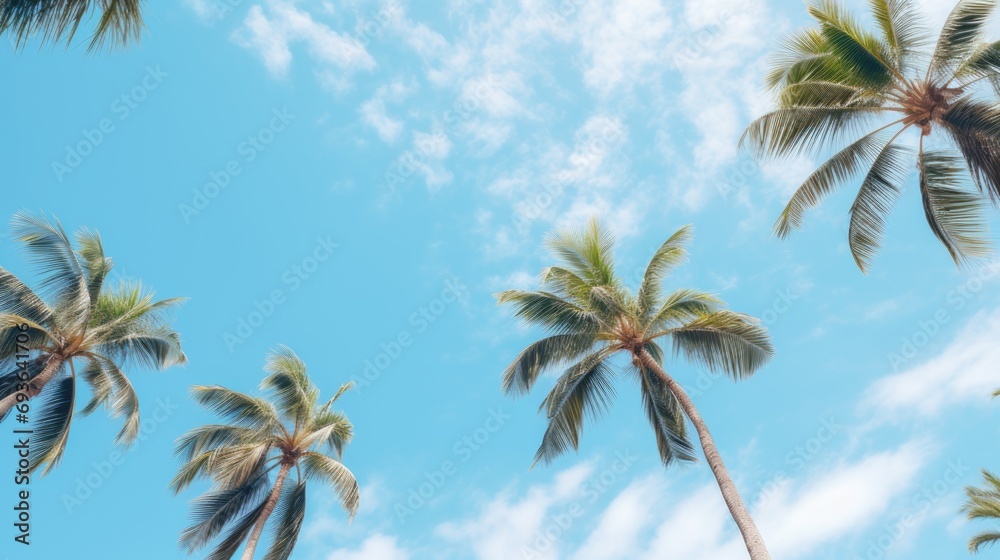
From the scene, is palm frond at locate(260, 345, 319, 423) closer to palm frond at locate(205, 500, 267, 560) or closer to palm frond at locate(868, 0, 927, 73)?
palm frond at locate(205, 500, 267, 560)

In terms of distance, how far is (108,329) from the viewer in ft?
60.0

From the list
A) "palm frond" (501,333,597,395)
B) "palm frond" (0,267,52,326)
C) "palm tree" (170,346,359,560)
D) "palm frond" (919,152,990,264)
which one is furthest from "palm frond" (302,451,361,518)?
"palm frond" (919,152,990,264)

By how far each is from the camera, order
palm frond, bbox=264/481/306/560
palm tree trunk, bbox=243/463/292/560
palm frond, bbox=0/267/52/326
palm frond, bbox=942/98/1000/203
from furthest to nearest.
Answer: palm frond, bbox=264/481/306/560 → palm tree trunk, bbox=243/463/292/560 → palm frond, bbox=0/267/52/326 → palm frond, bbox=942/98/1000/203

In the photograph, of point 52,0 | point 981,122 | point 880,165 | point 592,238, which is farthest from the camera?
point 592,238

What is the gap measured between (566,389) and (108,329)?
13.6 meters

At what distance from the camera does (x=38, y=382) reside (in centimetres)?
1662

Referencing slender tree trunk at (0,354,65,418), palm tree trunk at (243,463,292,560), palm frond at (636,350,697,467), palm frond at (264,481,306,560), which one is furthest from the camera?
palm frond at (264,481,306,560)

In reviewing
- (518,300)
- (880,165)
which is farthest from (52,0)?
(880,165)

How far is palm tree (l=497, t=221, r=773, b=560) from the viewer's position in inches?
664

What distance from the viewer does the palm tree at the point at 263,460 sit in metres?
19.5

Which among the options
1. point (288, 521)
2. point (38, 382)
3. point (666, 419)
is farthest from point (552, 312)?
point (38, 382)

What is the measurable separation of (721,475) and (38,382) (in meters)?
17.9

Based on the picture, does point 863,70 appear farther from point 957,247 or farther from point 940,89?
point 957,247

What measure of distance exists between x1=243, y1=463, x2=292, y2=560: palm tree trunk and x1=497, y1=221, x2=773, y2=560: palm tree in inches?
337
